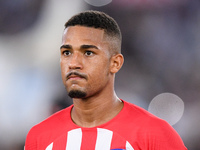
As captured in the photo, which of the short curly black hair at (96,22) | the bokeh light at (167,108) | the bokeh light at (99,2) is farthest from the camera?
the bokeh light at (99,2)

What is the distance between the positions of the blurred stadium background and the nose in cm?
207

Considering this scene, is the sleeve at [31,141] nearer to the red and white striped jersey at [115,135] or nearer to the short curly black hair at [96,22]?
the red and white striped jersey at [115,135]

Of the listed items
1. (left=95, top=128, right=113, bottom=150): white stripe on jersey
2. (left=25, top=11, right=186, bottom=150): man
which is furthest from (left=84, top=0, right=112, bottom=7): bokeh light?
(left=95, top=128, right=113, bottom=150): white stripe on jersey

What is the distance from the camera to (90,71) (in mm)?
1605

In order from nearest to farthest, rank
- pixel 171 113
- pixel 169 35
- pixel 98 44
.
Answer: pixel 98 44 → pixel 171 113 → pixel 169 35

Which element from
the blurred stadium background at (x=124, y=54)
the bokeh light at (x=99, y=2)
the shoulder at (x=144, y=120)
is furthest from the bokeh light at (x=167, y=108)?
the shoulder at (x=144, y=120)

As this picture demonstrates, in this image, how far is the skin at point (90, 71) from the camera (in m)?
1.60

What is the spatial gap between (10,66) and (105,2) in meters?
1.53

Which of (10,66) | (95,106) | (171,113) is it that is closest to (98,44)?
(95,106)

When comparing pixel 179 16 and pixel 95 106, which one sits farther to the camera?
pixel 179 16

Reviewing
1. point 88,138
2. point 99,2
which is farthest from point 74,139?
point 99,2

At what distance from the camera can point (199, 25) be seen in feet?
13.3

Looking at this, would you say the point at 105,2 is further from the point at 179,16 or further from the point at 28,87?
the point at 28,87

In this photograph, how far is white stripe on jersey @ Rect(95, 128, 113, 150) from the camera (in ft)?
5.35
